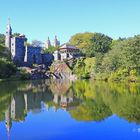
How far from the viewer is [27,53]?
88125mm

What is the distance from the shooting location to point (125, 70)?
205ft

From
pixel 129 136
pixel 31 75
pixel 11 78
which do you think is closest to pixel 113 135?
pixel 129 136

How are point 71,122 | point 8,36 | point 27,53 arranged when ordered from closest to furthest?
point 71,122 < point 27,53 < point 8,36

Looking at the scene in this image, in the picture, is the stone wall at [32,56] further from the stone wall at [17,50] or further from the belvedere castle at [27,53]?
the stone wall at [17,50]

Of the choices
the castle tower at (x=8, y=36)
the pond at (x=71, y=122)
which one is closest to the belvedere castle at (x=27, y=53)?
the castle tower at (x=8, y=36)

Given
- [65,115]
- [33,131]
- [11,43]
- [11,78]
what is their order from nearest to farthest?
[33,131], [65,115], [11,78], [11,43]

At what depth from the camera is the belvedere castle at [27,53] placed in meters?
86.8

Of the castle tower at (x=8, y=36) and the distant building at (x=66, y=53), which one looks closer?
the castle tower at (x=8, y=36)

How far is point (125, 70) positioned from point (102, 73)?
32.1ft

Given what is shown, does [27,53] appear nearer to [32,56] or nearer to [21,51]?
[21,51]

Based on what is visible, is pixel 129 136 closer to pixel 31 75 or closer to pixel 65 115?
pixel 65 115

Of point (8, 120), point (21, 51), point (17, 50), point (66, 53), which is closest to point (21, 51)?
point (21, 51)

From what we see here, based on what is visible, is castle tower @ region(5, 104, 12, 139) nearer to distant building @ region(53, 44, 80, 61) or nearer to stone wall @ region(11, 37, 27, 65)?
stone wall @ region(11, 37, 27, 65)

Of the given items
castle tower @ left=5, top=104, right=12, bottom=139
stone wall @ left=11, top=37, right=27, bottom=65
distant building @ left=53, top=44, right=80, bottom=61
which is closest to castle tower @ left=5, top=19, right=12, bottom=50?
stone wall @ left=11, top=37, right=27, bottom=65
